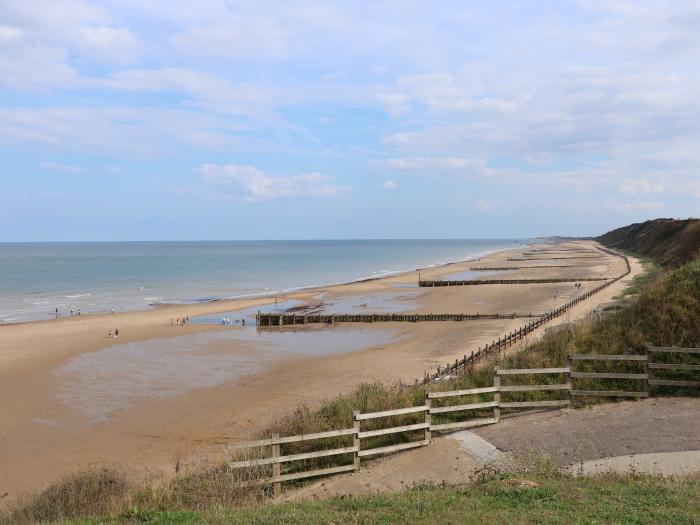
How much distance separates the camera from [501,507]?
332 inches

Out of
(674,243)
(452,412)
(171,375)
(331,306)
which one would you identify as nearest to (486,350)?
(452,412)

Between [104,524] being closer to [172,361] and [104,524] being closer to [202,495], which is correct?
[202,495]

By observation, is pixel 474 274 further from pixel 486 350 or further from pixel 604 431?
pixel 604 431

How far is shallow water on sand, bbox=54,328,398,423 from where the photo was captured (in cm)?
2361

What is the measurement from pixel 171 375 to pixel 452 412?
1704 cm

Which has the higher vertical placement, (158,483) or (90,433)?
(158,483)

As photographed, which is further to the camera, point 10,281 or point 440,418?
point 10,281

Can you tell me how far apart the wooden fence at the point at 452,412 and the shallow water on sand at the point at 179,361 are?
40.1ft

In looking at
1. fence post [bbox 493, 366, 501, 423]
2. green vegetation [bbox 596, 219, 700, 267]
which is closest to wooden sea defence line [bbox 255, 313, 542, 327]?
green vegetation [bbox 596, 219, 700, 267]

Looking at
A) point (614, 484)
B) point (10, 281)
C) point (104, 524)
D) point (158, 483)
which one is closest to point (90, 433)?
point (158, 483)

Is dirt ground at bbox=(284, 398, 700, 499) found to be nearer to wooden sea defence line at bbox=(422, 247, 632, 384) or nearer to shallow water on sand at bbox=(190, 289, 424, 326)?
wooden sea defence line at bbox=(422, 247, 632, 384)

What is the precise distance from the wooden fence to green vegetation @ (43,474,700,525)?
148 centimetres

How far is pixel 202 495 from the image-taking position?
1010 centimetres

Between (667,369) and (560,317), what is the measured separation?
67.1 ft
